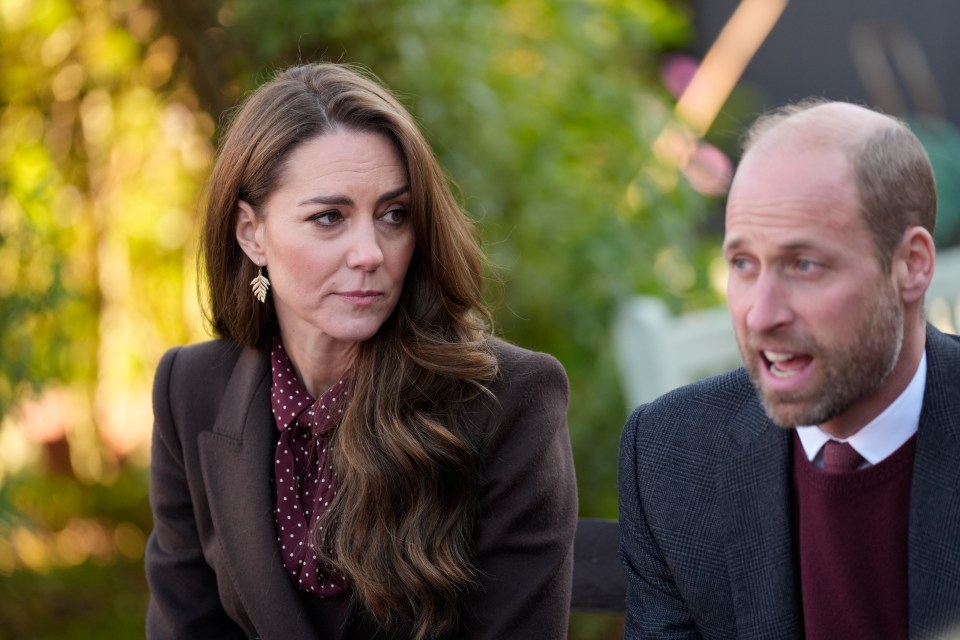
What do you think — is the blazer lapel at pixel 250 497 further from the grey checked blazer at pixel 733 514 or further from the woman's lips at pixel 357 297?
the grey checked blazer at pixel 733 514

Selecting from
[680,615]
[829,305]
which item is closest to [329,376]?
[680,615]

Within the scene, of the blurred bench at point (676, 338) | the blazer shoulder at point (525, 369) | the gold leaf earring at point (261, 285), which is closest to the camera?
the blazer shoulder at point (525, 369)

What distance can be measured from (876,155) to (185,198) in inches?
141

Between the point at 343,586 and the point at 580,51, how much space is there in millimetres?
2790

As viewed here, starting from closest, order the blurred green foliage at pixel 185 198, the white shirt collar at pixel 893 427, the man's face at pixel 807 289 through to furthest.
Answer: the man's face at pixel 807 289 → the white shirt collar at pixel 893 427 → the blurred green foliage at pixel 185 198

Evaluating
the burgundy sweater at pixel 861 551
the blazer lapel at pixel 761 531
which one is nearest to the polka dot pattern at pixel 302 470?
the blazer lapel at pixel 761 531

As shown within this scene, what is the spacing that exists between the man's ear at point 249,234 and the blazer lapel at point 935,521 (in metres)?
1.32

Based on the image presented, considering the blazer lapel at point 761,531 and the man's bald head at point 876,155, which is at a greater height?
the man's bald head at point 876,155

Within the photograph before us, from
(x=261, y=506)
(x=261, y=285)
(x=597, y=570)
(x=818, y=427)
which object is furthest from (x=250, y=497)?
(x=818, y=427)

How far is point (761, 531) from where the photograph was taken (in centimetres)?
199

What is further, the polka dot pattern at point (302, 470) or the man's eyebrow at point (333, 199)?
the polka dot pattern at point (302, 470)

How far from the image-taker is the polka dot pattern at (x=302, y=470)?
8.21ft

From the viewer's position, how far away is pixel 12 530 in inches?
151

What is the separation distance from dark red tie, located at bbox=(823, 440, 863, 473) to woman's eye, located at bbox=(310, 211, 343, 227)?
3.32 ft
